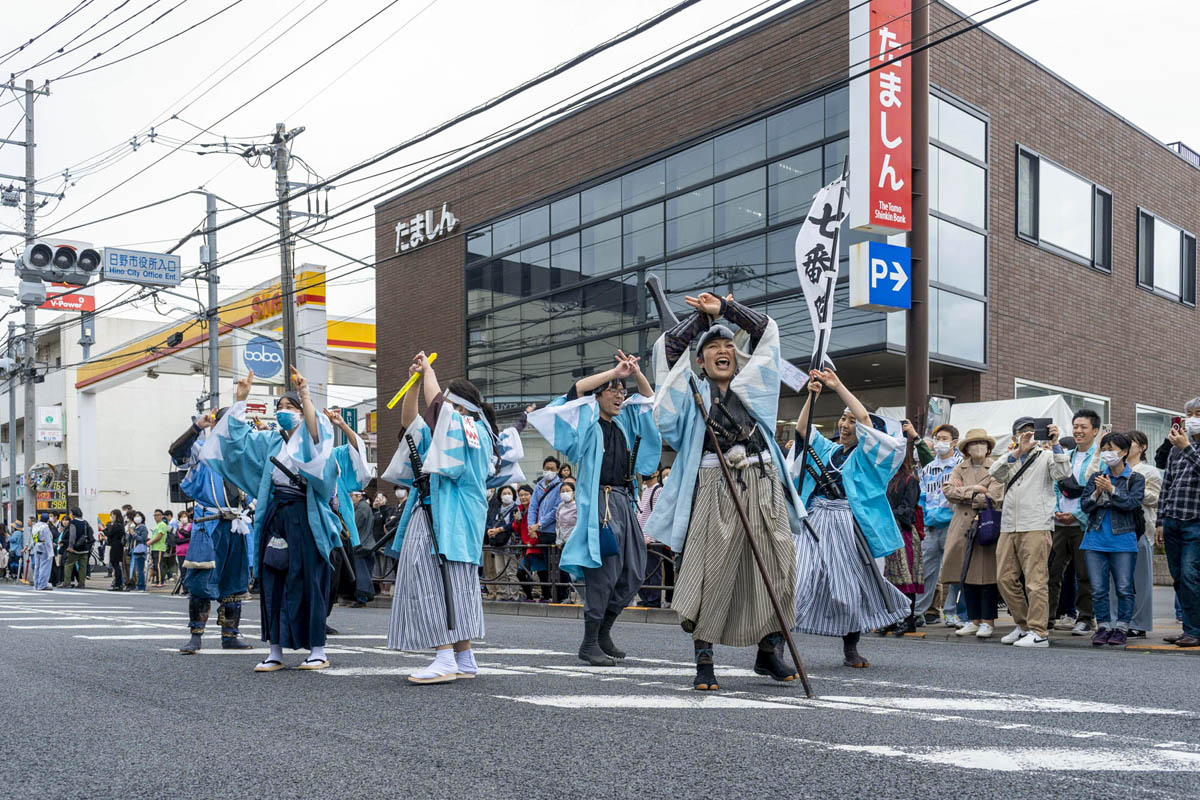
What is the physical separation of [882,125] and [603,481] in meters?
8.55

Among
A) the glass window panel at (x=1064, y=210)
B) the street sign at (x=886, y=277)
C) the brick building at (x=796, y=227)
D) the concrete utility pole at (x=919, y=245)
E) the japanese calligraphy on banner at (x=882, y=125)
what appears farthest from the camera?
the glass window panel at (x=1064, y=210)

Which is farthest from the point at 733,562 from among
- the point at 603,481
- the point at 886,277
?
the point at 886,277

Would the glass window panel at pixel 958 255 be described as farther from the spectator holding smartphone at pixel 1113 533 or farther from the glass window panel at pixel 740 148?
the spectator holding smartphone at pixel 1113 533

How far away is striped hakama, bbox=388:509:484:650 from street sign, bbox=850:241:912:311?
301 inches

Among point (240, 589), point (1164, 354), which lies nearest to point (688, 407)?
point (240, 589)

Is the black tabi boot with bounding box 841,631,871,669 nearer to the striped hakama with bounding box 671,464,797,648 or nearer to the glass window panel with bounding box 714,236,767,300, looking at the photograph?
the striped hakama with bounding box 671,464,797,648

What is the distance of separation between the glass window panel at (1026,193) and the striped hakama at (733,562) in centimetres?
1498

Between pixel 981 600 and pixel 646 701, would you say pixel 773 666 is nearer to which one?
pixel 646 701

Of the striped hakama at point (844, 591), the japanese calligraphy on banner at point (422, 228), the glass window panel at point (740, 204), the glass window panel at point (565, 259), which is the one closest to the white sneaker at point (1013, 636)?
the striped hakama at point (844, 591)

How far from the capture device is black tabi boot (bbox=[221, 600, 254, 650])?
9.41 m

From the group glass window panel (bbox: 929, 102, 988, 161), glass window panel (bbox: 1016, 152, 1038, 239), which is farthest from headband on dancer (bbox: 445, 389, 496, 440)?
glass window panel (bbox: 1016, 152, 1038, 239)

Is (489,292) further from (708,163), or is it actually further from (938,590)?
(938,590)

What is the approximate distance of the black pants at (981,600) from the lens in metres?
10.8

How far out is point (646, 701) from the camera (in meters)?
5.79
